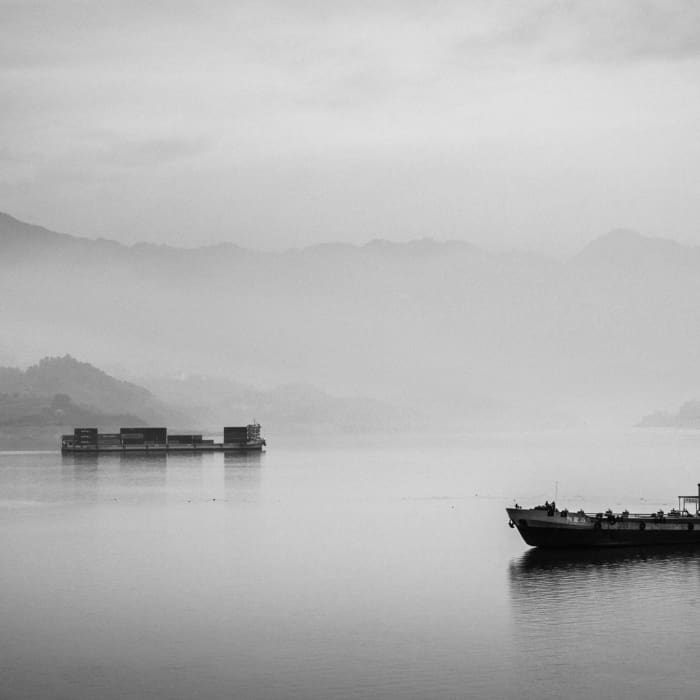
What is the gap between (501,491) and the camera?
633ft

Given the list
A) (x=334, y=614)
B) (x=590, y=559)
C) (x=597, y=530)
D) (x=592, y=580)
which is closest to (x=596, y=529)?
(x=597, y=530)

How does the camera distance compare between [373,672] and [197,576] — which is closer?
[373,672]

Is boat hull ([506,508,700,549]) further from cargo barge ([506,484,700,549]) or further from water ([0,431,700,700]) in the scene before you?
water ([0,431,700,700])

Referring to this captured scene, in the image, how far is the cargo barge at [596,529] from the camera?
10256 centimetres

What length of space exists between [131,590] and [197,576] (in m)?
8.61

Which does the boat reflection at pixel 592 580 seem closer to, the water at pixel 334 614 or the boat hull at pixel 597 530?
the water at pixel 334 614

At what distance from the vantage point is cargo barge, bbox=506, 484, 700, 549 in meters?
103

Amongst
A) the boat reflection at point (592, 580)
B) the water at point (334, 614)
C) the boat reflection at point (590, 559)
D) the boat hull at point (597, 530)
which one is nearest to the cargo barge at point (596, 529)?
the boat hull at point (597, 530)

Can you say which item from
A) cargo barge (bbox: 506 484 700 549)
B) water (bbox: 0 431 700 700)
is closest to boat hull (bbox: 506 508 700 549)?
cargo barge (bbox: 506 484 700 549)

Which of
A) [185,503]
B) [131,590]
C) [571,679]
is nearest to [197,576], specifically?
[131,590]

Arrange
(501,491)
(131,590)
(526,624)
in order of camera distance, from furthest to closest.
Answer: (501,491), (131,590), (526,624)

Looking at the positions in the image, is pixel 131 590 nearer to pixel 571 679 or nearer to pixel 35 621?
pixel 35 621

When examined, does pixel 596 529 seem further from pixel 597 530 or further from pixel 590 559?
pixel 590 559

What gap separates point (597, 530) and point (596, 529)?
13 centimetres
